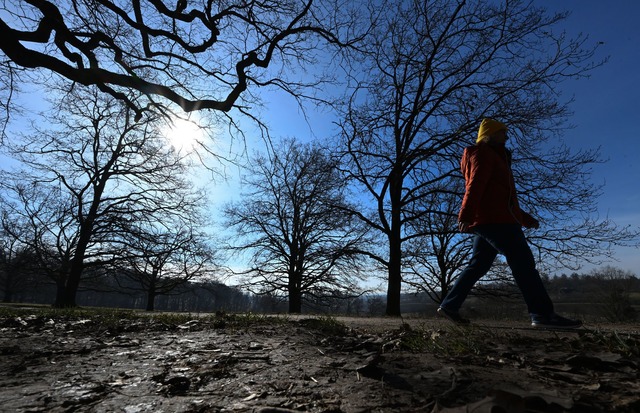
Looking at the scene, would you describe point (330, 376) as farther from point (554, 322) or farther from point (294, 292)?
point (294, 292)

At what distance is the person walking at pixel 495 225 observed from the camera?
3355mm

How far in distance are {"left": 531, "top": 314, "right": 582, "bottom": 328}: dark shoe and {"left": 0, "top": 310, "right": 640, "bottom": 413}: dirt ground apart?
2.85ft

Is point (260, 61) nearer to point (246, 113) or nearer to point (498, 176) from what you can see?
point (246, 113)

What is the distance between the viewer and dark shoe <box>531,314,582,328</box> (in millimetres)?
3196

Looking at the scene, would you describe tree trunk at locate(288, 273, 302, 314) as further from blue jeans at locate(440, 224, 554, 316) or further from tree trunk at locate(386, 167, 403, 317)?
blue jeans at locate(440, 224, 554, 316)

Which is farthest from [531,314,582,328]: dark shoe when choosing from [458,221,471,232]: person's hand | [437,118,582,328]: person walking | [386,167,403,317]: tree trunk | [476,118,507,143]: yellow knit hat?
[386,167,403,317]: tree trunk

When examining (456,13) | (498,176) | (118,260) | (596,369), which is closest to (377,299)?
(118,260)

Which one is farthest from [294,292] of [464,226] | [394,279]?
[464,226]

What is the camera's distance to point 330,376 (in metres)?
1.92

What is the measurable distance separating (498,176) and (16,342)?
5687mm

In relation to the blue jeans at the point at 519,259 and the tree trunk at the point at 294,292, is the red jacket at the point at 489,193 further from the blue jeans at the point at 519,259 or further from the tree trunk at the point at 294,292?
the tree trunk at the point at 294,292

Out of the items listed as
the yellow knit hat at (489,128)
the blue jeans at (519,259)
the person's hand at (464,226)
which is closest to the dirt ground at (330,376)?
the blue jeans at (519,259)

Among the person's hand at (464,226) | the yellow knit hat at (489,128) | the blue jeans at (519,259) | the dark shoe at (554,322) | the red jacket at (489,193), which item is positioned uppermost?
the yellow knit hat at (489,128)

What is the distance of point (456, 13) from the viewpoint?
884cm
